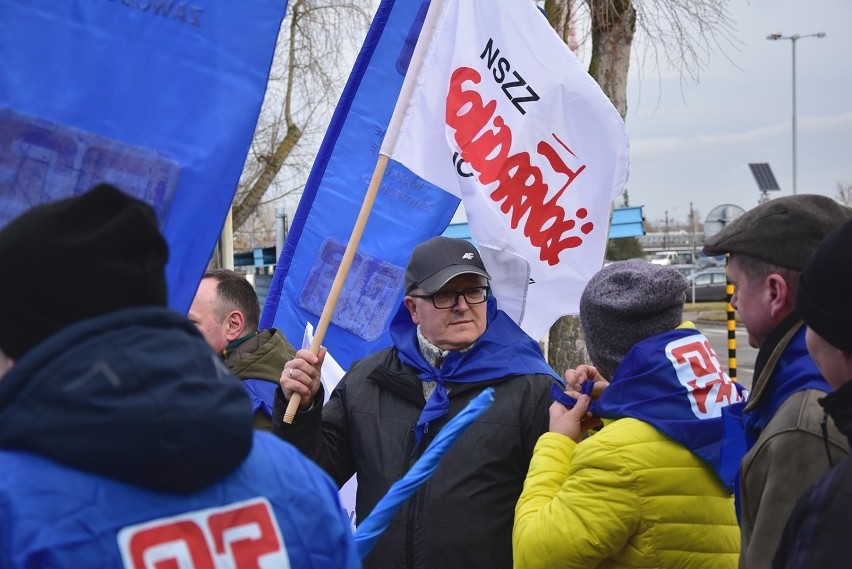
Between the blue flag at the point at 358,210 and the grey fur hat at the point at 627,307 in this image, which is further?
the blue flag at the point at 358,210

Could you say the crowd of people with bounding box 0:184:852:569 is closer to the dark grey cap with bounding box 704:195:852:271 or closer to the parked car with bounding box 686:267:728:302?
the dark grey cap with bounding box 704:195:852:271

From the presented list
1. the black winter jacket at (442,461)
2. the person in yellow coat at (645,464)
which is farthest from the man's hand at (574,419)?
the black winter jacket at (442,461)

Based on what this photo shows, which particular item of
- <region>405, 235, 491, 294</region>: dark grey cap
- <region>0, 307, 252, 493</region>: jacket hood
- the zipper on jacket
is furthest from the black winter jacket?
<region>0, 307, 252, 493</region>: jacket hood

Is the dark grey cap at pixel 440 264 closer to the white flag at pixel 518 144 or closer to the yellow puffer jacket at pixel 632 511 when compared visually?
the white flag at pixel 518 144

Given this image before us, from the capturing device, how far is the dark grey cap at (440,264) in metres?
3.03

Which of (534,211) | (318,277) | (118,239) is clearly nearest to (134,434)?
(118,239)

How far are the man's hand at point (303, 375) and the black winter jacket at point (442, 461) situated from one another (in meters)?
0.08

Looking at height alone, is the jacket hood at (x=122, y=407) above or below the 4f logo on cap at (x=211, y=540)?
above

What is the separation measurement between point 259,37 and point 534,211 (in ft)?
4.26

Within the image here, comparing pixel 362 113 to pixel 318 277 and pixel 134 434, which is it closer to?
Result: pixel 318 277

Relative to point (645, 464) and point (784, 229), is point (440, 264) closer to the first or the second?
point (645, 464)

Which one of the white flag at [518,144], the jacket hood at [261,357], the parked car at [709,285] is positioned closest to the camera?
the white flag at [518,144]

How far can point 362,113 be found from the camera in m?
4.20

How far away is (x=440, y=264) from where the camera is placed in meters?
3.06
